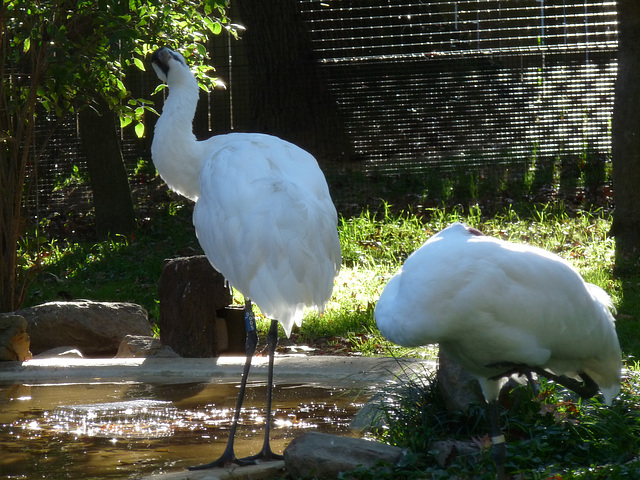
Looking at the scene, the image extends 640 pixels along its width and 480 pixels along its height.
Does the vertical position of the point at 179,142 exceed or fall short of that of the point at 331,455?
it exceeds it

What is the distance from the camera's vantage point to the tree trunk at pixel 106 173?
11.1 meters

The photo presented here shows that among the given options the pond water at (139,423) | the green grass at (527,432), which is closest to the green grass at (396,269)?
the green grass at (527,432)

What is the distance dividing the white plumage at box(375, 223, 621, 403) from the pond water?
137 centimetres

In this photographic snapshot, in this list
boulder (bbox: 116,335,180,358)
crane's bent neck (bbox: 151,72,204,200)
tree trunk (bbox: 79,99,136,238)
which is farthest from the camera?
tree trunk (bbox: 79,99,136,238)

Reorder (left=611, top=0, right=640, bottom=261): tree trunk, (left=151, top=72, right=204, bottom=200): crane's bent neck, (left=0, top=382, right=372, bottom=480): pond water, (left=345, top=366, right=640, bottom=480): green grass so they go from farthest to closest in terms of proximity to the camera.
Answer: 1. (left=611, top=0, right=640, bottom=261): tree trunk
2. (left=151, top=72, right=204, bottom=200): crane's bent neck
3. (left=0, top=382, right=372, bottom=480): pond water
4. (left=345, top=366, right=640, bottom=480): green grass

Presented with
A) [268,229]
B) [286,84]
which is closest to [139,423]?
[268,229]

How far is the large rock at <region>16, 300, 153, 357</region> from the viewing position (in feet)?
22.9

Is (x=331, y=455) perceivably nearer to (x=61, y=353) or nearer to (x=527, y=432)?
(x=527, y=432)

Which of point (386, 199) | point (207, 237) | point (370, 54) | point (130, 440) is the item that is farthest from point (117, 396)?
point (370, 54)

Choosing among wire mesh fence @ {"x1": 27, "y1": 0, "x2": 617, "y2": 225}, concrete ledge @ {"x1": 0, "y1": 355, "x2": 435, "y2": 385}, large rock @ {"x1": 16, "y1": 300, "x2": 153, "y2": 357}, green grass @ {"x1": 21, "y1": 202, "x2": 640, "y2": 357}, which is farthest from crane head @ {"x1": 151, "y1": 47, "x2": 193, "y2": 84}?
wire mesh fence @ {"x1": 27, "y1": 0, "x2": 617, "y2": 225}

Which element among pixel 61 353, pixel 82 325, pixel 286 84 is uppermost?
pixel 286 84

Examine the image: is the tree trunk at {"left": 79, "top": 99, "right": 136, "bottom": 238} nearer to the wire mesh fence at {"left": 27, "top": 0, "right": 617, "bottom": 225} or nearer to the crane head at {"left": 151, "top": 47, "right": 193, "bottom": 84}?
the wire mesh fence at {"left": 27, "top": 0, "right": 617, "bottom": 225}

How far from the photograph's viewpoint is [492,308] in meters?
3.33

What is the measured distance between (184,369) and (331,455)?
2157 mm
